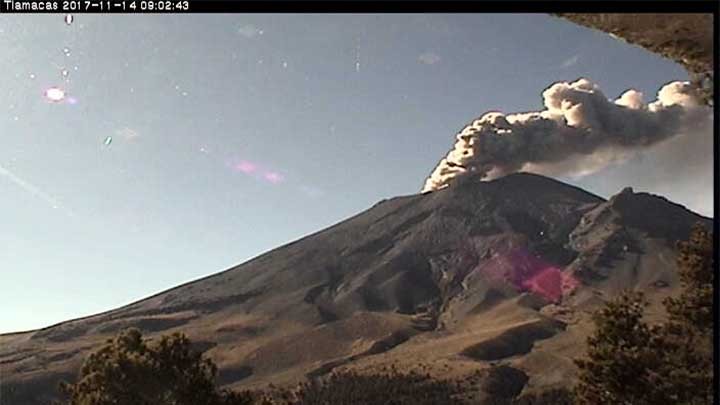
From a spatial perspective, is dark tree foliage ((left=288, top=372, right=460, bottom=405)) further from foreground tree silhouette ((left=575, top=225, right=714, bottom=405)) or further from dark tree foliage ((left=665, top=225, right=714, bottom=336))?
dark tree foliage ((left=665, top=225, right=714, bottom=336))

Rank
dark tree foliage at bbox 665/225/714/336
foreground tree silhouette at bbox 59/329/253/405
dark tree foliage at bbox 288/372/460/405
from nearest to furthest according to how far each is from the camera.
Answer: foreground tree silhouette at bbox 59/329/253/405, dark tree foliage at bbox 665/225/714/336, dark tree foliage at bbox 288/372/460/405

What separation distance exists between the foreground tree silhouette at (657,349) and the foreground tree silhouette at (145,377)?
16819 millimetres

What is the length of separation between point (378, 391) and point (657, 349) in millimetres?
133401

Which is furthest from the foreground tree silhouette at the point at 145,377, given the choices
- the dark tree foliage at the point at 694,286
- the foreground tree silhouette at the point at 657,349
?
the dark tree foliage at the point at 694,286

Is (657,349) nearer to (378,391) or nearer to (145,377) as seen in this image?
(145,377)

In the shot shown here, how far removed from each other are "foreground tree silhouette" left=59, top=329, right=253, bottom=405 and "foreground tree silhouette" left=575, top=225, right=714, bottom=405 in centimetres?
1682

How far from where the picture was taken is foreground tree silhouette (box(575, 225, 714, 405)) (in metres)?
29.7

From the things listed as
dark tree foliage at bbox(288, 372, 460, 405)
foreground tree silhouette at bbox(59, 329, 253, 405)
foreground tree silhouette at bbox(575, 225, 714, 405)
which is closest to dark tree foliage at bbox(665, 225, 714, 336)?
foreground tree silhouette at bbox(575, 225, 714, 405)

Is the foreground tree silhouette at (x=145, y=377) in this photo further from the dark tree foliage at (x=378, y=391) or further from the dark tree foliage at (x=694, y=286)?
the dark tree foliage at (x=378, y=391)

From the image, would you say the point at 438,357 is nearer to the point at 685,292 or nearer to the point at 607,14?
the point at 685,292

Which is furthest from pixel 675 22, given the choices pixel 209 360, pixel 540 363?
pixel 540 363

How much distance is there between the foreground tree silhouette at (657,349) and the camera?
2966 cm

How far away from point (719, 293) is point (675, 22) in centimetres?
217
